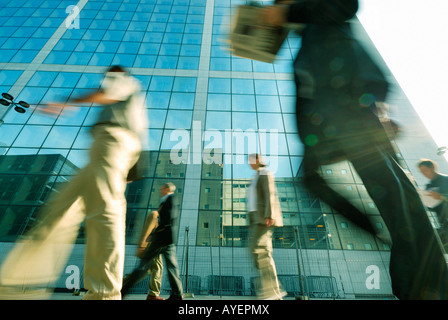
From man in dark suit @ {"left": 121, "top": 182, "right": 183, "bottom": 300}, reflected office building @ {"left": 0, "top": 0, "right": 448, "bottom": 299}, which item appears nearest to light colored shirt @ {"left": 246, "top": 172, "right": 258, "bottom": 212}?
man in dark suit @ {"left": 121, "top": 182, "right": 183, "bottom": 300}

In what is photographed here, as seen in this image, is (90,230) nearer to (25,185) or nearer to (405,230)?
(405,230)

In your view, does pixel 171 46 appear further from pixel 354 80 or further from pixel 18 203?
pixel 354 80

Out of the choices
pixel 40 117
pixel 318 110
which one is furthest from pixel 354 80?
pixel 40 117

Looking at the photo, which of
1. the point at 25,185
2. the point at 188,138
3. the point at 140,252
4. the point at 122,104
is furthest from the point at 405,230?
the point at 25,185

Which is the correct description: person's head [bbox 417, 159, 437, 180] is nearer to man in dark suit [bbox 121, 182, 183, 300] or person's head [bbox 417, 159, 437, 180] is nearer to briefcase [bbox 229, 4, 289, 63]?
briefcase [bbox 229, 4, 289, 63]

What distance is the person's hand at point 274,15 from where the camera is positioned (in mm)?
1258

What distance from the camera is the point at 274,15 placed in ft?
4.22

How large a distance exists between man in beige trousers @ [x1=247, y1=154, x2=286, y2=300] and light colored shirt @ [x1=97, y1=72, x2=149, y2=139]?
1.35 meters

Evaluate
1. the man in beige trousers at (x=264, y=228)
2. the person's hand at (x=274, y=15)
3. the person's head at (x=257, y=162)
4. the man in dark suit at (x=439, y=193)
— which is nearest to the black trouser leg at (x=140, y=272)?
the man in beige trousers at (x=264, y=228)

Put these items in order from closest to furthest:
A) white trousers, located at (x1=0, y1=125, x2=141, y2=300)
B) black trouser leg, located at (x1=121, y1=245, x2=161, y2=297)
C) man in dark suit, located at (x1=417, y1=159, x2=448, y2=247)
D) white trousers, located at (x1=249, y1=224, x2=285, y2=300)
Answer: white trousers, located at (x1=0, y1=125, x2=141, y2=300) → white trousers, located at (x1=249, y1=224, x2=285, y2=300) → black trouser leg, located at (x1=121, y1=245, x2=161, y2=297) → man in dark suit, located at (x1=417, y1=159, x2=448, y2=247)

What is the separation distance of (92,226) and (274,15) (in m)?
1.71

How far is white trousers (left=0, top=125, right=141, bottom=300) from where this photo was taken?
1.14 m

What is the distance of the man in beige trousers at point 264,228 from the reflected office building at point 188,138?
422cm

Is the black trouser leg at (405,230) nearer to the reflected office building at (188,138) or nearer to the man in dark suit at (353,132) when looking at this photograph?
the man in dark suit at (353,132)
